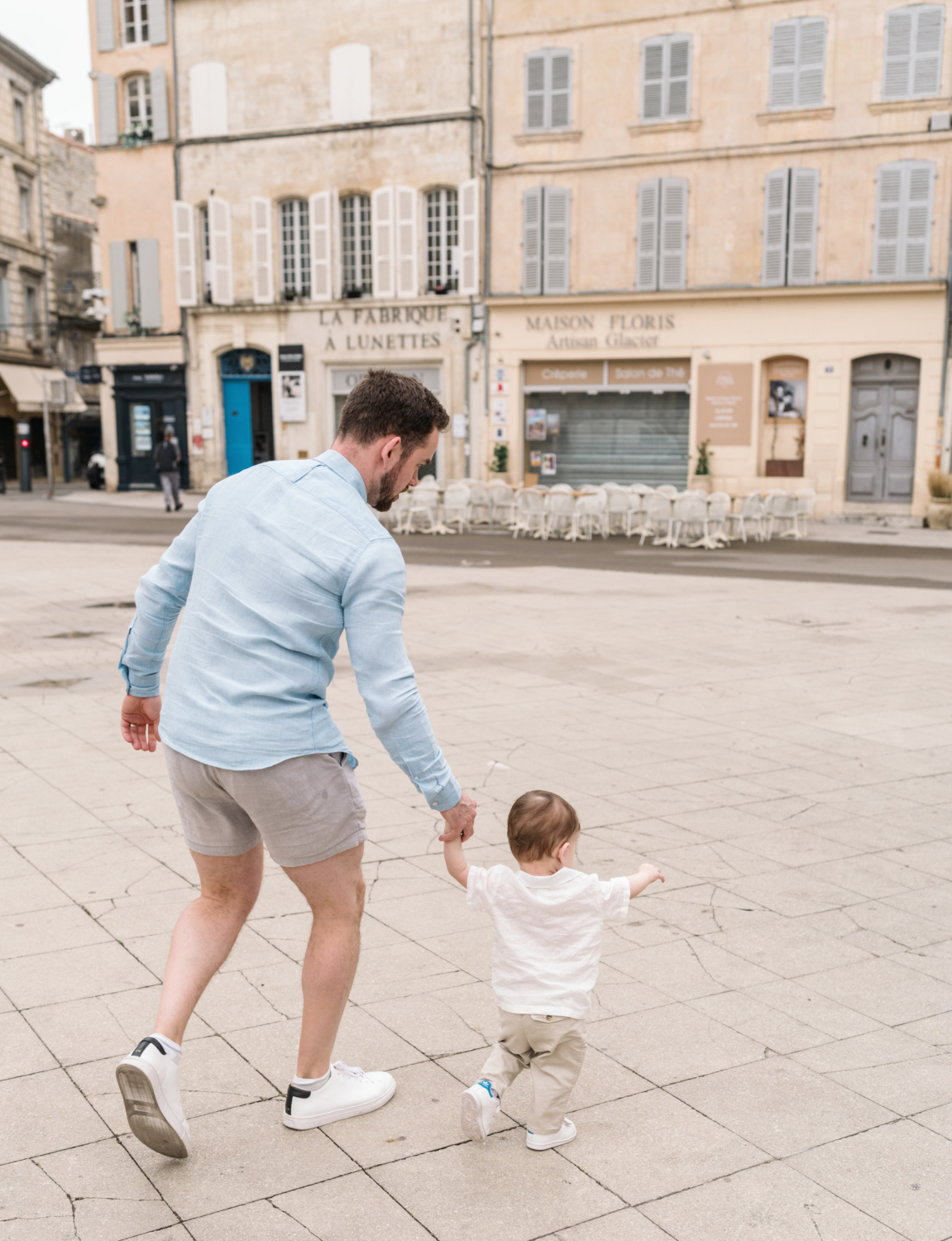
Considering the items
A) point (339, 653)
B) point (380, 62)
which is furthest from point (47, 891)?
point (380, 62)

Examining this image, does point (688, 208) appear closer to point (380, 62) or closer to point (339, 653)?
point (380, 62)

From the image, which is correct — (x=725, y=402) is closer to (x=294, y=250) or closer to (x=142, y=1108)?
(x=294, y=250)

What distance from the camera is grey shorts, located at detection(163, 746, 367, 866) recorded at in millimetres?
2672

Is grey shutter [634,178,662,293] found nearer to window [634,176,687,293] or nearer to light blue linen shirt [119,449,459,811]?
window [634,176,687,293]

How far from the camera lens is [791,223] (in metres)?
24.2

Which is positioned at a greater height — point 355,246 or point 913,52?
point 913,52

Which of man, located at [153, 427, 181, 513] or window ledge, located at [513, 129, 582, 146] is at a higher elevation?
window ledge, located at [513, 129, 582, 146]

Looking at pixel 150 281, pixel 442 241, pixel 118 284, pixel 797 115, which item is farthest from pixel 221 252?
pixel 797 115

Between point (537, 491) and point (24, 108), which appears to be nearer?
point (537, 491)

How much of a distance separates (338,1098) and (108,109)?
3206 centimetres

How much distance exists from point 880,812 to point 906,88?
21685 millimetres

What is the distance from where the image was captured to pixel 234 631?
8.82ft

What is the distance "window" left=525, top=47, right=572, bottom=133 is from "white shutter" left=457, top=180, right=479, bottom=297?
74.9 inches

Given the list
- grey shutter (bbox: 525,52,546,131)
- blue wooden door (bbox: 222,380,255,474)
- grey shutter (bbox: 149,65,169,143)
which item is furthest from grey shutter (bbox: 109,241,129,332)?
grey shutter (bbox: 525,52,546,131)
